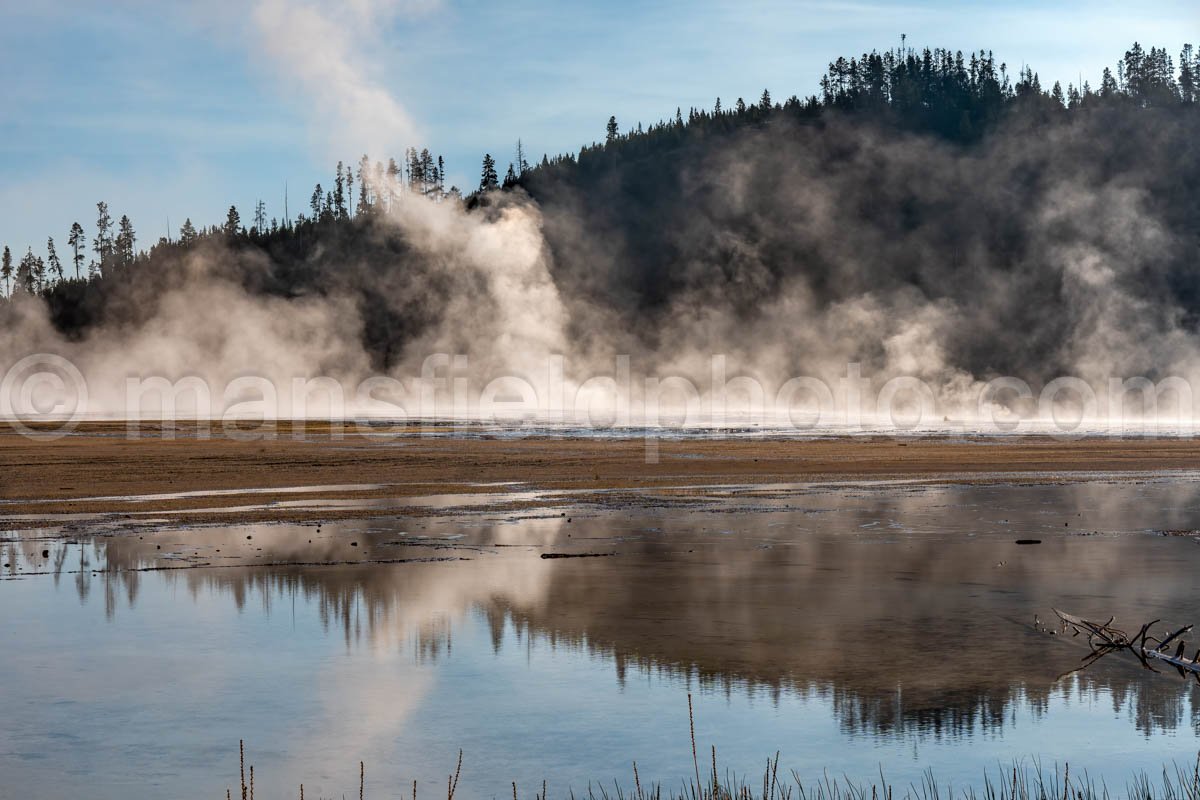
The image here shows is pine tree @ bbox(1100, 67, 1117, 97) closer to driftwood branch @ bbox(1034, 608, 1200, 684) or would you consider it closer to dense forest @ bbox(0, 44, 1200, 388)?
dense forest @ bbox(0, 44, 1200, 388)

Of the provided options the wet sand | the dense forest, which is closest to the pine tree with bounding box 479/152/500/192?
the dense forest

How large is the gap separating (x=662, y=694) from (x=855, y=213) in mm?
135067

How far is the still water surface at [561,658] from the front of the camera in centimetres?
998

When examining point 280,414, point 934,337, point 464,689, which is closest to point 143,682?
point 464,689

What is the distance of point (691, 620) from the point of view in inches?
600

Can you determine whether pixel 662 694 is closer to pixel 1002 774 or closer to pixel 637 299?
pixel 1002 774

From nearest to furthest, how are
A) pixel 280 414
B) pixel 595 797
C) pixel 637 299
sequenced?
1. pixel 595 797
2. pixel 280 414
3. pixel 637 299

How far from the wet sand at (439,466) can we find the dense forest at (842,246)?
6457 centimetres

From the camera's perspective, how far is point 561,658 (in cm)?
1330

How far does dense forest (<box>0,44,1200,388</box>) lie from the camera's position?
127 m

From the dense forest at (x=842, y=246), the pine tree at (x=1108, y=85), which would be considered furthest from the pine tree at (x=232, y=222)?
the pine tree at (x=1108, y=85)

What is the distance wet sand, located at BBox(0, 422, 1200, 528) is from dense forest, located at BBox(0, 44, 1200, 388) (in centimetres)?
6457

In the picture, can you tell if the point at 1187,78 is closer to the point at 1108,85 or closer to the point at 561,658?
the point at 1108,85

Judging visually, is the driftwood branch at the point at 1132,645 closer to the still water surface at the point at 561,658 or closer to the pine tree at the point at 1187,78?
the still water surface at the point at 561,658
